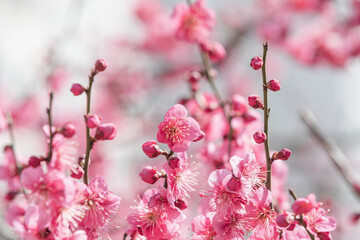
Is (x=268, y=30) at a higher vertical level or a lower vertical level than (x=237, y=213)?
higher

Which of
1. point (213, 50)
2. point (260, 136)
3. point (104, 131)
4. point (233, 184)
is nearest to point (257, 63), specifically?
point (260, 136)

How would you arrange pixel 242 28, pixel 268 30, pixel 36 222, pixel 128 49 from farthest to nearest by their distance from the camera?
pixel 242 28 → pixel 128 49 → pixel 268 30 → pixel 36 222

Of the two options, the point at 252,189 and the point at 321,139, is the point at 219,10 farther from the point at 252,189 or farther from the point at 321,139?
the point at 252,189

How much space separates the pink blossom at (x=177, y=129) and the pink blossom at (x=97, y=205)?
187 mm

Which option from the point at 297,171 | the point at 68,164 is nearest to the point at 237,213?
the point at 68,164

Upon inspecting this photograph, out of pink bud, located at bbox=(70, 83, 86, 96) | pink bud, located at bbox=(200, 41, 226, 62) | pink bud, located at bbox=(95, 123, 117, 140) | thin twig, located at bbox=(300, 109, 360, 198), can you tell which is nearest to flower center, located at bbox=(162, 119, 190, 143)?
pink bud, located at bbox=(95, 123, 117, 140)

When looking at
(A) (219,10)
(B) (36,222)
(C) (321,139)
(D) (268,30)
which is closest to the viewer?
(B) (36,222)

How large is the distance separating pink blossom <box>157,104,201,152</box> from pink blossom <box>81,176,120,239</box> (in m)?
0.19

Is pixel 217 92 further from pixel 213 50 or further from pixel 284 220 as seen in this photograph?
pixel 284 220

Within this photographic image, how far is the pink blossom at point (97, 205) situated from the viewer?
0.95m

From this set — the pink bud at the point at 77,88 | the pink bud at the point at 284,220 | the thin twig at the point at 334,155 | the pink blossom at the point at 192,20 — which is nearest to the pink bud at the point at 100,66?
the pink bud at the point at 77,88

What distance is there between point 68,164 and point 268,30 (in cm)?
270

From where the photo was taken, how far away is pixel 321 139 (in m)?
1.72

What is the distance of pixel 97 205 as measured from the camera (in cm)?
96
